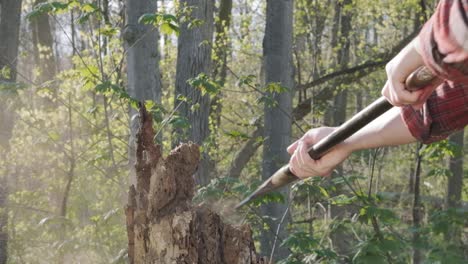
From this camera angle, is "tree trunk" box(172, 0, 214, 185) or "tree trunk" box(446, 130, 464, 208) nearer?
"tree trunk" box(172, 0, 214, 185)

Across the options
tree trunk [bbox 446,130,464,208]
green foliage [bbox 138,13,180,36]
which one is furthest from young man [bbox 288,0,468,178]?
tree trunk [bbox 446,130,464,208]

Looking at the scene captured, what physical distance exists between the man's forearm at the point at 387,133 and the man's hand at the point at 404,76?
19.4 inches

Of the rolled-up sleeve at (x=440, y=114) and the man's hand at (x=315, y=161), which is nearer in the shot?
the rolled-up sleeve at (x=440, y=114)

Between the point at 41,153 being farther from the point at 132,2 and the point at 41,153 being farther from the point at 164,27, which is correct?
the point at 164,27

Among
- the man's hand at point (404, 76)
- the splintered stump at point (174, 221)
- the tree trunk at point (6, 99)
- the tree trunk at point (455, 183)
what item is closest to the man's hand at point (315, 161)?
the splintered stump at point (174, 221)

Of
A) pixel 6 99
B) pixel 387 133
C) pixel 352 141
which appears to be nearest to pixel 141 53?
pixel 6 99

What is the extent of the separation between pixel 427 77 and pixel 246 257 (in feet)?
3.96

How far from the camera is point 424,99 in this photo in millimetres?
1702

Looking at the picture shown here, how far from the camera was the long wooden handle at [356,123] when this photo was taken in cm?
160

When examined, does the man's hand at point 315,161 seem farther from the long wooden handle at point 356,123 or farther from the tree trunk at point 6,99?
the tree trunk at point 6,99

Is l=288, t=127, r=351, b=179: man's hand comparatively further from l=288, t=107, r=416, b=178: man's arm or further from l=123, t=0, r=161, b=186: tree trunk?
l=123, t=0, r=161, b=186: tree trunk

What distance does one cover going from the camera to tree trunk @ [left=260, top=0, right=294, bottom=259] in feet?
22.9

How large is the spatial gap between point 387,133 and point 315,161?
1.09 ft

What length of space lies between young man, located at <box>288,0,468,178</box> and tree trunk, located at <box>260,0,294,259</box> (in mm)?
4354
